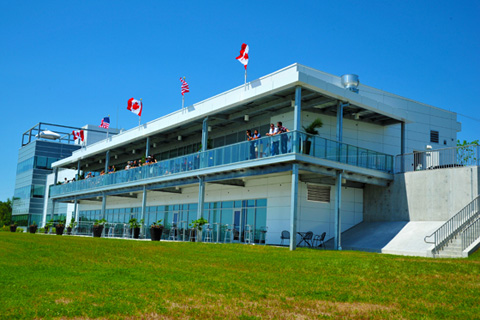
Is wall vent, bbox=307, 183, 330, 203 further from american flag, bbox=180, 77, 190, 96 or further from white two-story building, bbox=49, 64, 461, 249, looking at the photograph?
→ american flag, bbox=180, 77, 190, 96

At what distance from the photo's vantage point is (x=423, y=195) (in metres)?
23.6

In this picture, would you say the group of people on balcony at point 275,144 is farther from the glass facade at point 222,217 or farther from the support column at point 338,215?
the glass facade at point 222,217

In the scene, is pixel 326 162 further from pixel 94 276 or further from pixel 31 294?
pixel 31 294

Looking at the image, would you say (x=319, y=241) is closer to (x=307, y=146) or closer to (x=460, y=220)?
(x=307, y=146)

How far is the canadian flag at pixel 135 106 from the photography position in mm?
38031

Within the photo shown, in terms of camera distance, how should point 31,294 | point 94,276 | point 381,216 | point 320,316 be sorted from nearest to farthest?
point 320,316 → point 31,294 → point 94,276 → point 381,216

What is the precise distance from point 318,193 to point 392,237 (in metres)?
4.21

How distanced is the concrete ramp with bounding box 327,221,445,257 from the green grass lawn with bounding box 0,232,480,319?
670 cm

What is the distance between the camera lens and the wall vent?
81.8ft

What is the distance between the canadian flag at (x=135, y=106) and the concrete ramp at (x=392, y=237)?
63.8 ft

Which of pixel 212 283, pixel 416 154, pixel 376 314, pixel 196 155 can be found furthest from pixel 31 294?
pixel 416 154

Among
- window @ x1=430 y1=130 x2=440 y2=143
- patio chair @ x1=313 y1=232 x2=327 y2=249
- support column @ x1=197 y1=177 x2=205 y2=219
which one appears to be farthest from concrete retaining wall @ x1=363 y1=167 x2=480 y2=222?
support column @ x1=197 y1=177 x2=205 y2=219

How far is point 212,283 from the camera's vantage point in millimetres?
10398

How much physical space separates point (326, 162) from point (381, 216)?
19.6 feet
